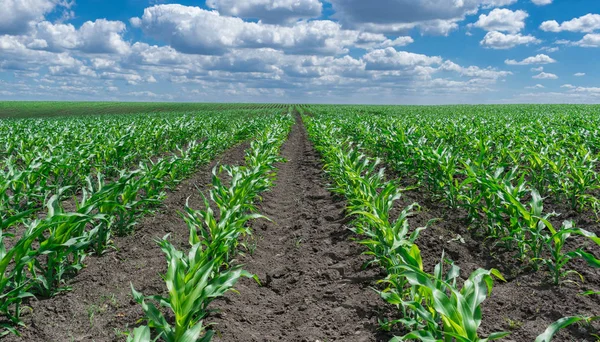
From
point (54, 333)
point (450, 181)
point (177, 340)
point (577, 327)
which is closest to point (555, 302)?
point (577, 327)

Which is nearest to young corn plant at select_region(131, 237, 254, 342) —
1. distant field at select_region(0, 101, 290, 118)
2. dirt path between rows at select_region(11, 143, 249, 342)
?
dirt path between rows at select_region(11, 143, 249, 342)

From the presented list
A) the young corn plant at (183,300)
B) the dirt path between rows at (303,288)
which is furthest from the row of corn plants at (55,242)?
the dirt path between rows at (303,288)

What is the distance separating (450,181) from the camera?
20.5 feet

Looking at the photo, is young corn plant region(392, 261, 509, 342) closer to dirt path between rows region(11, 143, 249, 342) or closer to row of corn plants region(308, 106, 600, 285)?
row of corn plants region(308, 106, 600, 285)

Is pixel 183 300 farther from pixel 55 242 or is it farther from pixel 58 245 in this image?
pixel 55 242

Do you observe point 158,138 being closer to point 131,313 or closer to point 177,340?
point 131,313

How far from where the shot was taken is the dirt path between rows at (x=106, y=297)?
129 inches

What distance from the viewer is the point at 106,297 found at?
3891mm

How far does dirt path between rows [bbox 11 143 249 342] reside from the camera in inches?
129

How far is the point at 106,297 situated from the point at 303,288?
1.79 metres

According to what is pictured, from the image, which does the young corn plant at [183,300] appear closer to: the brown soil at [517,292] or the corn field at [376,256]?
the corn field at [376,256]

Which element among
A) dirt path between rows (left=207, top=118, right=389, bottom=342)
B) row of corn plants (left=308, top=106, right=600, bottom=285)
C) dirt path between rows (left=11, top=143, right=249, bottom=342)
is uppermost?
row of corn plants (left=308, top=106, right=600, bottom=285)

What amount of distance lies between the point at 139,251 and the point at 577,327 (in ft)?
14.1

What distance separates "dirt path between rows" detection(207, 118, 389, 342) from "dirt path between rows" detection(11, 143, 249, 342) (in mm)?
739
